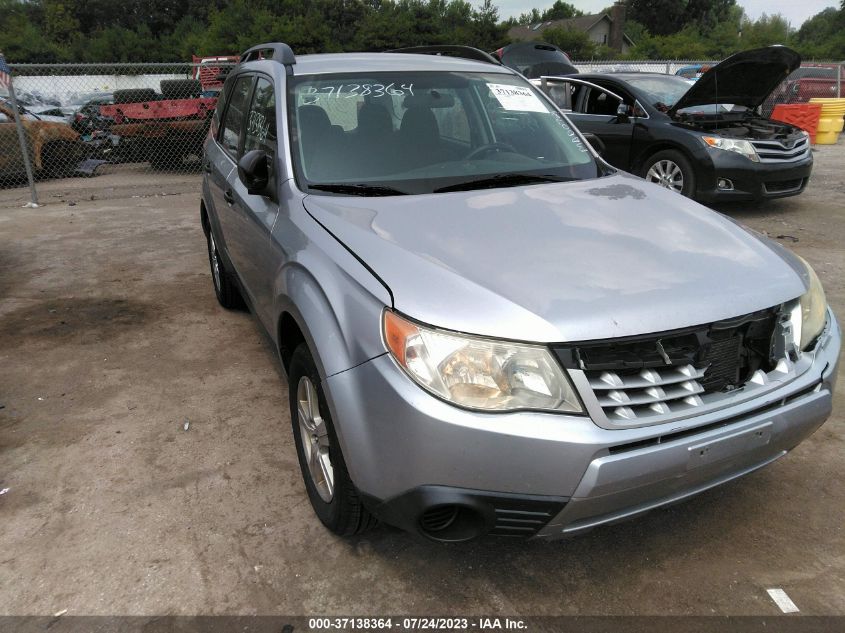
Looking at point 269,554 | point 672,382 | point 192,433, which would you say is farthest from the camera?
point 192,433

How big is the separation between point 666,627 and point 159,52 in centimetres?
5389

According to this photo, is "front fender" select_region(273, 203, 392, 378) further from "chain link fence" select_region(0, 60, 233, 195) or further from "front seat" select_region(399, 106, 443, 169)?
"chain link fence" select_region(0, 60, 233, 195)

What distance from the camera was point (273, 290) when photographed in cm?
296

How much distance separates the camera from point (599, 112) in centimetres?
905

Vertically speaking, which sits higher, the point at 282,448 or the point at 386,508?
the point at 386,508

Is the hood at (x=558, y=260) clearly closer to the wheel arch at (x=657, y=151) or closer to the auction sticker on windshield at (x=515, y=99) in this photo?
the auction sticker on windshield at (x=515, y=99)

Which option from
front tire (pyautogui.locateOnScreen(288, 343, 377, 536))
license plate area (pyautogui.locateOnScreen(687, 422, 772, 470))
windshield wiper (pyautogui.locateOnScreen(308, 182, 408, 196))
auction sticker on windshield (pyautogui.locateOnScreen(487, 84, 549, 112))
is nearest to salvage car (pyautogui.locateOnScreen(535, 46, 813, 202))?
auction sticker on windshield (pyautogui.locateOnScreen(487, 84, 549, 112))

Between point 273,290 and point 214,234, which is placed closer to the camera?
point 273,290

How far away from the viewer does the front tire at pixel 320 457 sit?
7.82 ft

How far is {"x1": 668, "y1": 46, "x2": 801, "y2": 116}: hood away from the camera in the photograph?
692cm

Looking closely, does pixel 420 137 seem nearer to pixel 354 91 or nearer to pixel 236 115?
pixel 354 91

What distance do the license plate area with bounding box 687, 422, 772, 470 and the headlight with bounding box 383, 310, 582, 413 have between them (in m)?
0.42

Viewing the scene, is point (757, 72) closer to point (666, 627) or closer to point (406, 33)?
point (666, 627)

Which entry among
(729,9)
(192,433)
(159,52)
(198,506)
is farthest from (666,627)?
(729,9)
